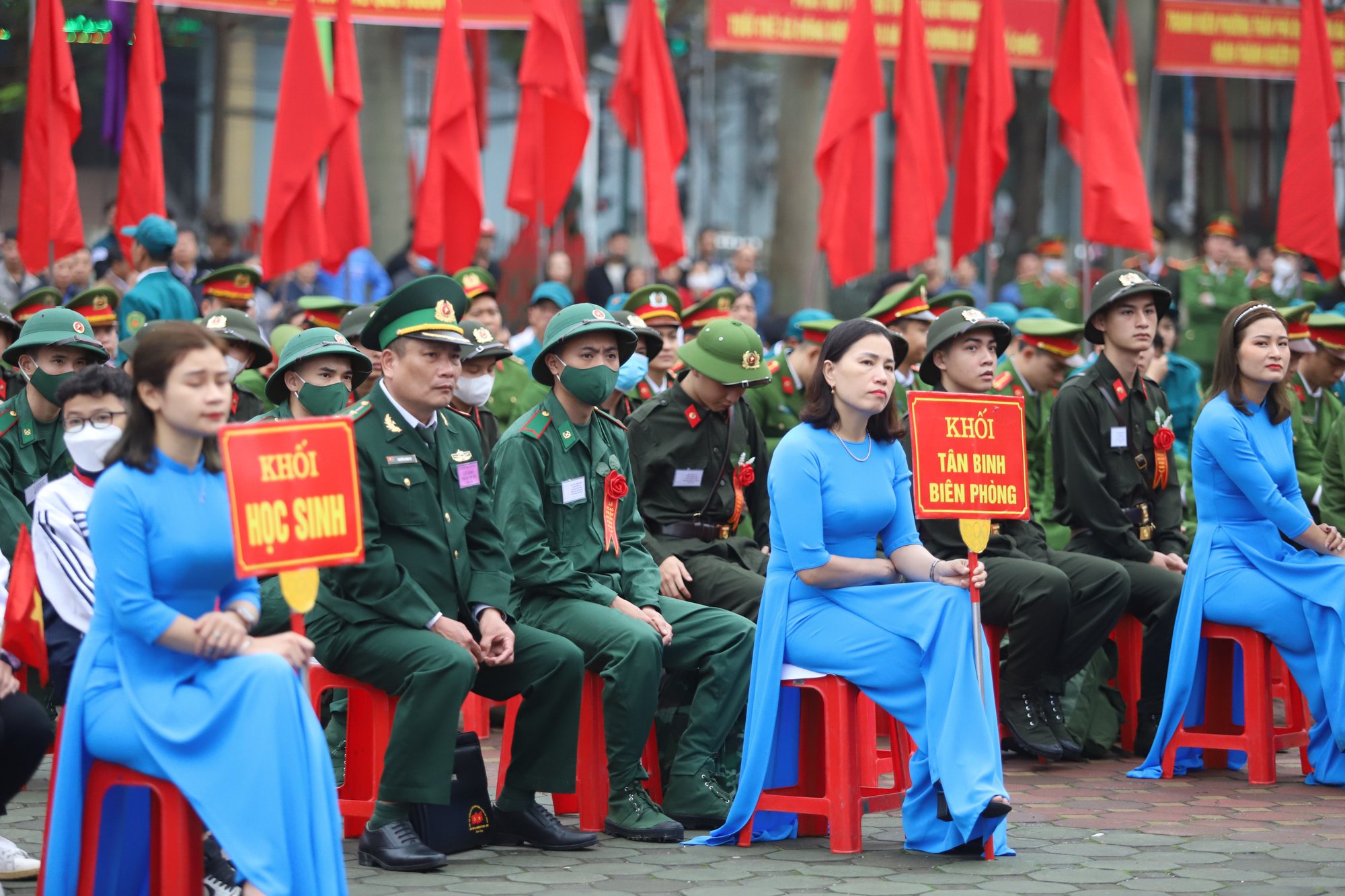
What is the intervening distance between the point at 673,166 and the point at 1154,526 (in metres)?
A: 6.03

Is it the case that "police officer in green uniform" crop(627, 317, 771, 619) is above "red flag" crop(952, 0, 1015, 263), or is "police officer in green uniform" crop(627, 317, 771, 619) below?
below

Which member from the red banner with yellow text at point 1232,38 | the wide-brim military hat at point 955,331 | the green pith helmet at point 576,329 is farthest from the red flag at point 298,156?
the red banner with yellow text at point 1232,38

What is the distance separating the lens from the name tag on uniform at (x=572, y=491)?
6809 mm

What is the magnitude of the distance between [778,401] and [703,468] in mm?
2375

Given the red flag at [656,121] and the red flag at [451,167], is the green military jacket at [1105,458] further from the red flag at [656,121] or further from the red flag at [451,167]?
the red flag at [451,167]

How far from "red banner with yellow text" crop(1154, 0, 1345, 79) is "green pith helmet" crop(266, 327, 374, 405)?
12.7 metres

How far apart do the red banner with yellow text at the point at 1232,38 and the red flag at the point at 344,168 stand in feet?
30.4

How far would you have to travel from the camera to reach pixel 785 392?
1012 centimetres

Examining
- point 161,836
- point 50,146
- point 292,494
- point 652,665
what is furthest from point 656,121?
point 161,836

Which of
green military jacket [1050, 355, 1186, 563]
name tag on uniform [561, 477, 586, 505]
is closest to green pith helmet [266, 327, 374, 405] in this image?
name tag on uniform [561, 477, 586, 505]

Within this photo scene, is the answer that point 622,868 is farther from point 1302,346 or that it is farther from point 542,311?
point 542,311

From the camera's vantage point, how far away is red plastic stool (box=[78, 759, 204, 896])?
4680 mm

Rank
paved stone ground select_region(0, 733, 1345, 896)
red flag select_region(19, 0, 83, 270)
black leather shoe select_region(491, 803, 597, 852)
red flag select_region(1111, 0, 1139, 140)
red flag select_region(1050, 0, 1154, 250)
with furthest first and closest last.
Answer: red flag select_region(1111, 0, 1139, 140)
red flag select_region(1050, 0, 1154, 250)
red flag select_region(19, 0, 83, 270)
black leather shoe select_region(491, 803, 597, 852)
paved stone ground select_region(0, 733, 1345, 896)

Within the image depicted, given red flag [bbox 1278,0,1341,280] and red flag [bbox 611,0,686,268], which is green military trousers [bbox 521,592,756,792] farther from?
red flag [bbox 1278,0,1341,280]
